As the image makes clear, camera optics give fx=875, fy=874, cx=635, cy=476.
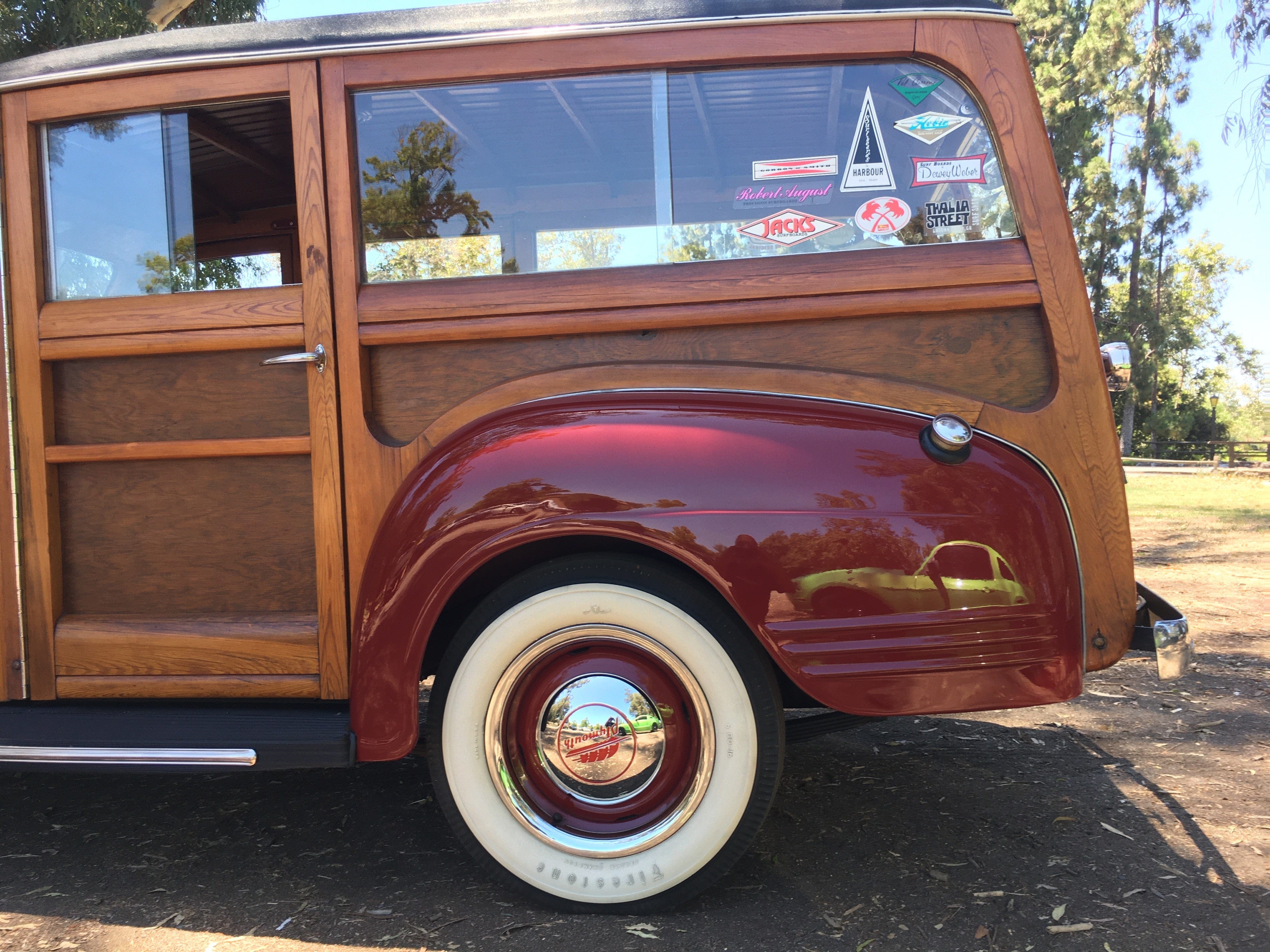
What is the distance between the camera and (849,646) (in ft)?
6.34

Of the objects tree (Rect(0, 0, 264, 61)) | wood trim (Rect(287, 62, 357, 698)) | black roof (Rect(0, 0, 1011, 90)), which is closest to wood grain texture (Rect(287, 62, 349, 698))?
wood trim (Rect(287, 62, 357, 698))

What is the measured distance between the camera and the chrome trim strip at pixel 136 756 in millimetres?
2053

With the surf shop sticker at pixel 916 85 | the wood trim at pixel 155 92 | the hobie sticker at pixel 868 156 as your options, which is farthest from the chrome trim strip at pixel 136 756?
the surf shop sticker at pixel 916 85

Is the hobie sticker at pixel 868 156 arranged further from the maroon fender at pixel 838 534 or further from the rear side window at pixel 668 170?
the maroon fender at pixel 838 534

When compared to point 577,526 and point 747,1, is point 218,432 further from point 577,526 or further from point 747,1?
point 747,1

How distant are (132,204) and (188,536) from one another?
922mm

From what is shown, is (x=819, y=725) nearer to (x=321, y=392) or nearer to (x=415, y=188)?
(x=321, y=392)

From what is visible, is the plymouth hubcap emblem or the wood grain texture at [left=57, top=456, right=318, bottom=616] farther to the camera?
the wood grain texture at [left=57, top=456, right=318, bottom=616]

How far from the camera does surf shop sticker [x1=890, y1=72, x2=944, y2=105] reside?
216 cm

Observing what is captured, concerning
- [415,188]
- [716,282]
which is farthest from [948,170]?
[415,188]

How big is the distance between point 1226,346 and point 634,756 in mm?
48286

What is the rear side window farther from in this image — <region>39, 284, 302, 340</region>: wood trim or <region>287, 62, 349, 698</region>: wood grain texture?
<region>39, 284, 302, 340</region>: wood trim

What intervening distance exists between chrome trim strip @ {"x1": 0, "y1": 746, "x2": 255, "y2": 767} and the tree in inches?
259

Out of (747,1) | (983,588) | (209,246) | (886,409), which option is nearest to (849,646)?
(983,588)
